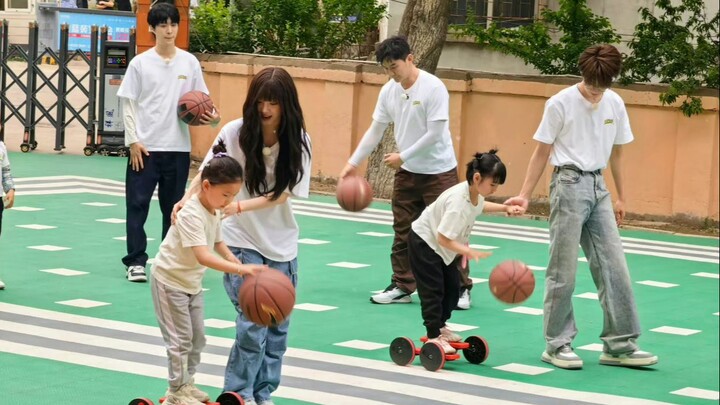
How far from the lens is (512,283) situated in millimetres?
8586

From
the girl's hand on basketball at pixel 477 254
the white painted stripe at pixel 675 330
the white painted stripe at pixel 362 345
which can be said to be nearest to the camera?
the girl's hand on basketball at pixel 477 254

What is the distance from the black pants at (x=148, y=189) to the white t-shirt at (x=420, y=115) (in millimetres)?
1958

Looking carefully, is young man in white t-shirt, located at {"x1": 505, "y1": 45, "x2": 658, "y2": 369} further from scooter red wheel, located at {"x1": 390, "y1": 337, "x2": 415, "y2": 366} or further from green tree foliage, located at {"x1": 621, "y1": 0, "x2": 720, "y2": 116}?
green tree foliage, located at {"x1": 621, "y1": 0, "x2": 720, "y2": 116}

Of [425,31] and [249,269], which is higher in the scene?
[425,31]

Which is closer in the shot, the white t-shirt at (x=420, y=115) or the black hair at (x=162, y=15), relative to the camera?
the white t-shirt at (x=420, y=115)

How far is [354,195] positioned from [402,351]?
1.11 m

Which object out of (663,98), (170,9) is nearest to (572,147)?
(170,9)

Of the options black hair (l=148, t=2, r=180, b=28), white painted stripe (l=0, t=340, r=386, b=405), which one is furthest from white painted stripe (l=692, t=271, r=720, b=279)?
white painted stripe (l=0, t=340, r=386, b=405)

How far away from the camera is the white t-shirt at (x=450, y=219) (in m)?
8.84

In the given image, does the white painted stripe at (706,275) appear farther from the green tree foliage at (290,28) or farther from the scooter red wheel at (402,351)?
the green tree foliage at (290,28)

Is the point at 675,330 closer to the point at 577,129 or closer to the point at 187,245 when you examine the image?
the point at 577,129

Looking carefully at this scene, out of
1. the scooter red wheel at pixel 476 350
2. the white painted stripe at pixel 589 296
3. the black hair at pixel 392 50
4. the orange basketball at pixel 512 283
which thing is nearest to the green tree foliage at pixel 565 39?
the white painted stripe at pixel 589 296

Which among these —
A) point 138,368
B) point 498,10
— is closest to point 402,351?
point 138,368

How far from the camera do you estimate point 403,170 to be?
11.0 m
